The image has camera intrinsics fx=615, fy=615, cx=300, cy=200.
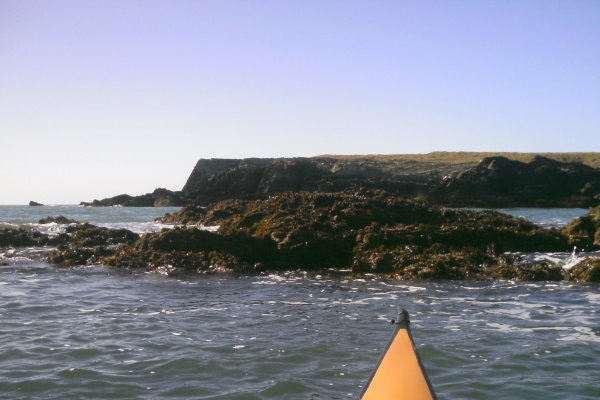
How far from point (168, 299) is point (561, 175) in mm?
45976

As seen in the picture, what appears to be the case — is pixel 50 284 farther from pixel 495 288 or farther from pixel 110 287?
pixel 495 288

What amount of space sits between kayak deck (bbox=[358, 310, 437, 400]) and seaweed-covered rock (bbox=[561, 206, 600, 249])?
42.4 ft

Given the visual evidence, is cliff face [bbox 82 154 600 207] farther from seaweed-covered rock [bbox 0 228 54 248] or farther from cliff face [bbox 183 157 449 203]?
seaweed-covered rock [bbox 0 228 54 248]

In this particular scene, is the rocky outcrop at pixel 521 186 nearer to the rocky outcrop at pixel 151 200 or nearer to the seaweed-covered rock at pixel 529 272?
the rocky outcrop at pixel 151 200

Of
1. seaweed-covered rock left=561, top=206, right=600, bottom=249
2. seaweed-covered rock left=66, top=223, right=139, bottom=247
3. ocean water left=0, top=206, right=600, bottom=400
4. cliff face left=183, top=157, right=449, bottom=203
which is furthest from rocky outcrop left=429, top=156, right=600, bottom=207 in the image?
ocean water left=0, top=206, right=600, bottom=400

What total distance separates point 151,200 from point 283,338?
6117cm

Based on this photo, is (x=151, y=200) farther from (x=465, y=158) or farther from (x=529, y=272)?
(x=529, y=272)

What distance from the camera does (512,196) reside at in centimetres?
4669

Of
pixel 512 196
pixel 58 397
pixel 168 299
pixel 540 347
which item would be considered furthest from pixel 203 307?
pixel 512 196

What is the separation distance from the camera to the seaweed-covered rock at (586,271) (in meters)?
11.5

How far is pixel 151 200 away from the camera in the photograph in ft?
220

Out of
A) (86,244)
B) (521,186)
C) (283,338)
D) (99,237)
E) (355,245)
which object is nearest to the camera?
(283,338)

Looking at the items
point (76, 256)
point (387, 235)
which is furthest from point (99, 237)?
point (387, 235)

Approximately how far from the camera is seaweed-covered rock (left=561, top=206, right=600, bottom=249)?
15.2 m
